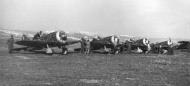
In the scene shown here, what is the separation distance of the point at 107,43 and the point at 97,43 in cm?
138

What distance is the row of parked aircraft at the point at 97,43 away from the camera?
32625 mm

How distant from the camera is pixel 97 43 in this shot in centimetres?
3791

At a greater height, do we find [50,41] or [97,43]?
[50,41]

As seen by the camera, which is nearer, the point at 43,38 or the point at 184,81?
the point at 184,81

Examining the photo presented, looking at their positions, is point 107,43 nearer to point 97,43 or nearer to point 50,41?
point 97,43

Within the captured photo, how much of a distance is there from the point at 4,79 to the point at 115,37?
985 inches

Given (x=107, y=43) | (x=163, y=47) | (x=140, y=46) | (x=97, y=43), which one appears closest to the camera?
(x=107, y=43)

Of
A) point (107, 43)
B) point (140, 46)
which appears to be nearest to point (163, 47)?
point (140, 46)

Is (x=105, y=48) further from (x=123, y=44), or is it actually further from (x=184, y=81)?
(x=184, y=81)

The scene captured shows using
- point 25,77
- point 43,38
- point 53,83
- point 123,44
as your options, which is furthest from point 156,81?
point 123,44

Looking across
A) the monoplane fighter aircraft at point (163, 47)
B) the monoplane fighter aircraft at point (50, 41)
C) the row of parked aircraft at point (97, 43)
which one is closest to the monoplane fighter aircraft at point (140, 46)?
the row of parked aircraft at point (97, 43)

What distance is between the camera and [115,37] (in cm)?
3784

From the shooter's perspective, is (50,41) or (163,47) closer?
(50,41)

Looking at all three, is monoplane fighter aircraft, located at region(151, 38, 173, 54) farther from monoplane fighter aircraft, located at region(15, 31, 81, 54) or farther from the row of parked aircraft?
monoplane fighter aircraft, located at region(15, 31, 81, 54)
